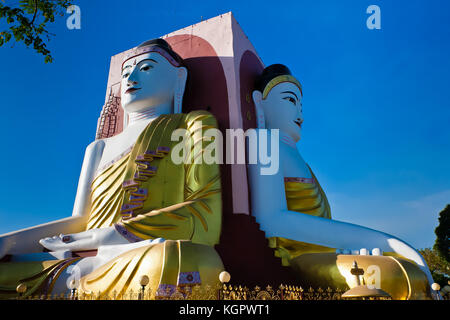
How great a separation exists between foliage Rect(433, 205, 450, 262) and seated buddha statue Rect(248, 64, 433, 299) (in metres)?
8.10

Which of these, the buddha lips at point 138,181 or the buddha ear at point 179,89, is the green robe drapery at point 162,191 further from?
the buddha ear at point 179,89

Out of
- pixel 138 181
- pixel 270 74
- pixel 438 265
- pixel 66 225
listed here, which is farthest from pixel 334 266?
pixel 438 265

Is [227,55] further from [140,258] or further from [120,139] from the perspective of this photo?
[140,258]

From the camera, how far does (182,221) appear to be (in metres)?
3.41

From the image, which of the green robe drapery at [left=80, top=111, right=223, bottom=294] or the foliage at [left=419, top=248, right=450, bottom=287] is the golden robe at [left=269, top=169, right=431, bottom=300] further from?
the foliage at [left=419, top=248, right=450, bottom=287]

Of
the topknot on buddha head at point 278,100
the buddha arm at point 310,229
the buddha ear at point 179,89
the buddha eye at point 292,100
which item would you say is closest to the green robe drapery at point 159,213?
the buddha ear at point 179,89

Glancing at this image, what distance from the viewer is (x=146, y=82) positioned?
189 inches

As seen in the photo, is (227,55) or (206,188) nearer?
(206,188)

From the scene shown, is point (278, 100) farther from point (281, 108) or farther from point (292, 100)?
point (292, 100)

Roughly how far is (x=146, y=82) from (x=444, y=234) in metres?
10.6

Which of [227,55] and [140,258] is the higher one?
[227,55]
